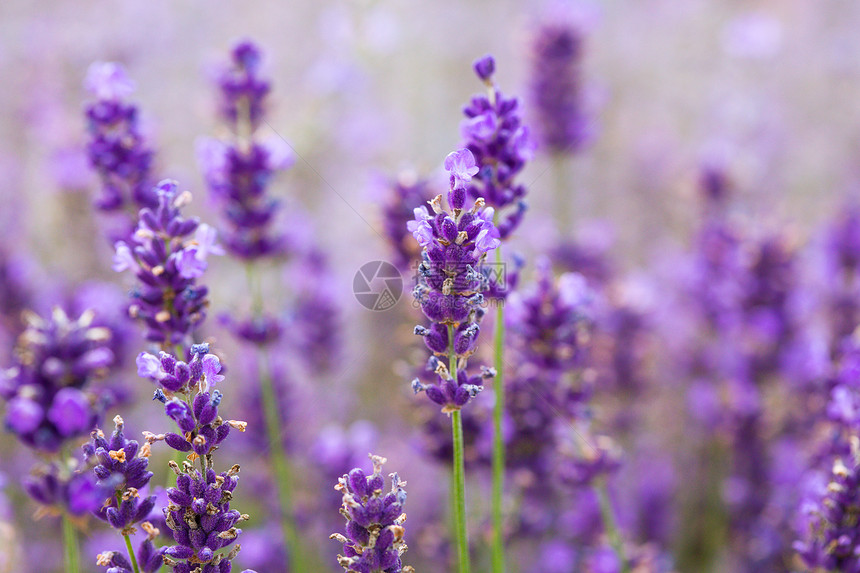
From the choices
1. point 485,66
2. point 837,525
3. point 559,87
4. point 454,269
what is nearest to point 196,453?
point 454,269

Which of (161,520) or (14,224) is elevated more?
(14,224)

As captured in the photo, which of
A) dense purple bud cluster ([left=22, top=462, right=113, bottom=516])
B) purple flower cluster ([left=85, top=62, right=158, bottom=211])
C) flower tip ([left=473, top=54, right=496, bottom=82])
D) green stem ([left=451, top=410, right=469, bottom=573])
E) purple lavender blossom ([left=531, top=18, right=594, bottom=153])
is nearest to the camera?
dense purple bud cluster ([left=22, top=462, right=113, bottom=516])

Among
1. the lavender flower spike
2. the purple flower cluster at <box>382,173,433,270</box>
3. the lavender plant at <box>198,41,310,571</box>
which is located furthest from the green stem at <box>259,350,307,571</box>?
the lavender flower spike

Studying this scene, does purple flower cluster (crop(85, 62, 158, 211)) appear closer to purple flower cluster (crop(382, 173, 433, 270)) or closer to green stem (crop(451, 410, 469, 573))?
purple flower cluster (crop(382, 173, 433, 270))

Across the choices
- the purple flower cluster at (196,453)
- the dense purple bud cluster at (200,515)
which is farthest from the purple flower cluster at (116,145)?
the dense purple bud cluster at (200,515)

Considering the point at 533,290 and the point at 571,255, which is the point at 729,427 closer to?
the point at 571,255

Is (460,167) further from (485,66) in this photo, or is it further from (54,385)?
(54,385)

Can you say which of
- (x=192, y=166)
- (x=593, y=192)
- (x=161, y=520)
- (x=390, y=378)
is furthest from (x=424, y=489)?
(x=192, y=166)
